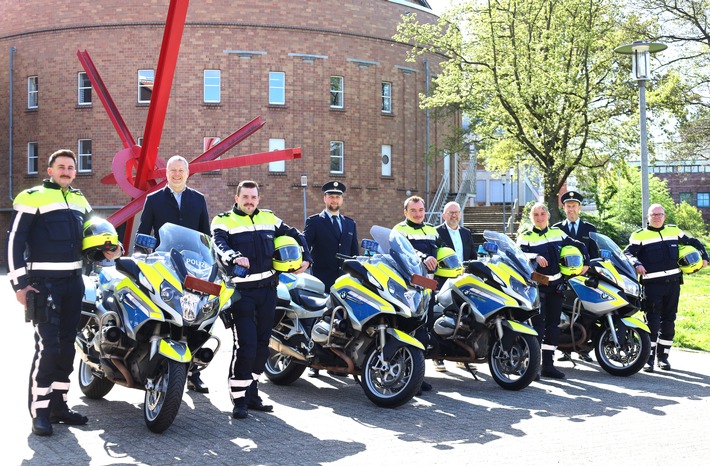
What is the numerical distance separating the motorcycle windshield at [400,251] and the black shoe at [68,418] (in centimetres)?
300

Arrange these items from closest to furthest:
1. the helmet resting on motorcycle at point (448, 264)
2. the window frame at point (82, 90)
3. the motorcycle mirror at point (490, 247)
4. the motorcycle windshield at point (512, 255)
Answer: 1. the helmet resting on motorcycle at point (448, 264)
2. the motorcycle windshield at point (512, 255)
3. the motorcycle mirror at point (490, 247)
4. the window frame at point (82, 90)

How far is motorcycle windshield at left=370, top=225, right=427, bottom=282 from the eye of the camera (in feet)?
26.3

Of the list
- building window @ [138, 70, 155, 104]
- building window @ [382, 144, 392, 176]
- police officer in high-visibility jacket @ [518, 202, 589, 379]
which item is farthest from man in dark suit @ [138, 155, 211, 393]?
building window @ [382, 144, 392, 176]

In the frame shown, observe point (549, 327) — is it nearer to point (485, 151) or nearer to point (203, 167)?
point (203, 167)

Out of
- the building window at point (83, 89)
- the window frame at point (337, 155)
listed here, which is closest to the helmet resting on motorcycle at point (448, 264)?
the window frame at point (337, 155)

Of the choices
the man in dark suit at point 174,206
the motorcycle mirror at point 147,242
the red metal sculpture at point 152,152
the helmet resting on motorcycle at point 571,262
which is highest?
the red metal sculpture at point 152,152

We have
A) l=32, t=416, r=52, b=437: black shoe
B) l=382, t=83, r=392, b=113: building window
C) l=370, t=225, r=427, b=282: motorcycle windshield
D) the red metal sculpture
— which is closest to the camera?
l=32, t=416, r=52, b=437: black shoe

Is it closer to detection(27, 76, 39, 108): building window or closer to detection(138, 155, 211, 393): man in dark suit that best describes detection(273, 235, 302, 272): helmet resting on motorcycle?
detection(138, 155, 211, 393): man in dark suit

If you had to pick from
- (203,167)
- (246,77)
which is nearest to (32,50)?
(246,77)

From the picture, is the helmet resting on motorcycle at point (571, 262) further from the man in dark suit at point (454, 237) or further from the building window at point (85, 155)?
the building window at point (85, 155)

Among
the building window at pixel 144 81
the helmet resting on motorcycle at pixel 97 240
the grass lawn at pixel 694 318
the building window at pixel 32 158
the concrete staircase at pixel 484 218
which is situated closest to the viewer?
the helmet resting on motorcycle at pixel 97 240

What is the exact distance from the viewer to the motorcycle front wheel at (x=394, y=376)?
7.63 m

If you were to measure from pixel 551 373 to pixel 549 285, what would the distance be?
99 centimetres

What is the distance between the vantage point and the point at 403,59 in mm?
41625
